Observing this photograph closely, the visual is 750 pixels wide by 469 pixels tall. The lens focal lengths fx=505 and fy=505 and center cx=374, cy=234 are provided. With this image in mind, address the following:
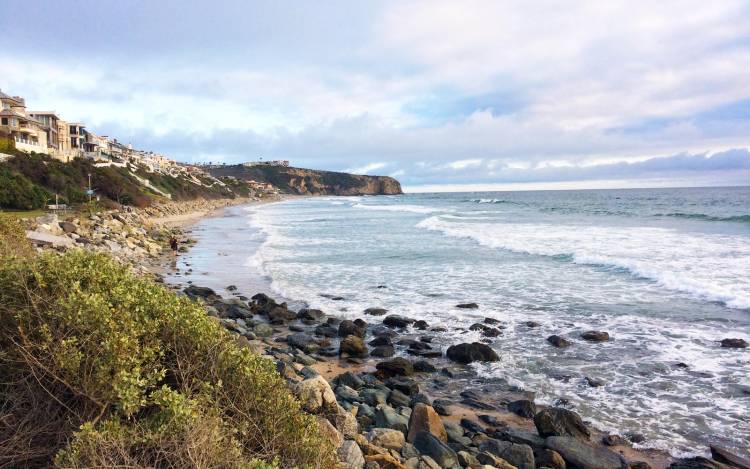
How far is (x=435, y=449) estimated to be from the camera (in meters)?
6.73

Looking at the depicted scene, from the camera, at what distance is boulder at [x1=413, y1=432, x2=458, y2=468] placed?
21.4ft

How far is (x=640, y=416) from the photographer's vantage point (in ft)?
27.6

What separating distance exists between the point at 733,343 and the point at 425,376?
283 inches

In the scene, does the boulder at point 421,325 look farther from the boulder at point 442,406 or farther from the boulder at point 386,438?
the boulder at point 386,438

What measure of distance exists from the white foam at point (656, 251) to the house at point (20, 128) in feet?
137

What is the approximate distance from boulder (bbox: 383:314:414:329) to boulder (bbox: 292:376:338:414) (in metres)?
6.86

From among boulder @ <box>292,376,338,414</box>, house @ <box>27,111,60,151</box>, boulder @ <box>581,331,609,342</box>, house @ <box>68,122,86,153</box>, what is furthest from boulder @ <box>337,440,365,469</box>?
house @ <box>68,122,86,153</box>

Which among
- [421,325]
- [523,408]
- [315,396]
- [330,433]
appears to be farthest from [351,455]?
[421,325]

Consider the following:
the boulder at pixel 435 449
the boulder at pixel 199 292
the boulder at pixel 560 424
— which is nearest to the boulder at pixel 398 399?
the boulder at pixel 435 449

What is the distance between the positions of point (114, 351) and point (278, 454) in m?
1.61

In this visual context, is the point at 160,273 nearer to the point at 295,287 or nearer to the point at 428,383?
the point at 295,287

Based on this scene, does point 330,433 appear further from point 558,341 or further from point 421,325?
point 421,325

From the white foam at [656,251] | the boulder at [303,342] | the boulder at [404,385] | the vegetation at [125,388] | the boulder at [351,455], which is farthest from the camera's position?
the white foam at [656,251]

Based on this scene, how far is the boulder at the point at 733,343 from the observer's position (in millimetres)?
11398
